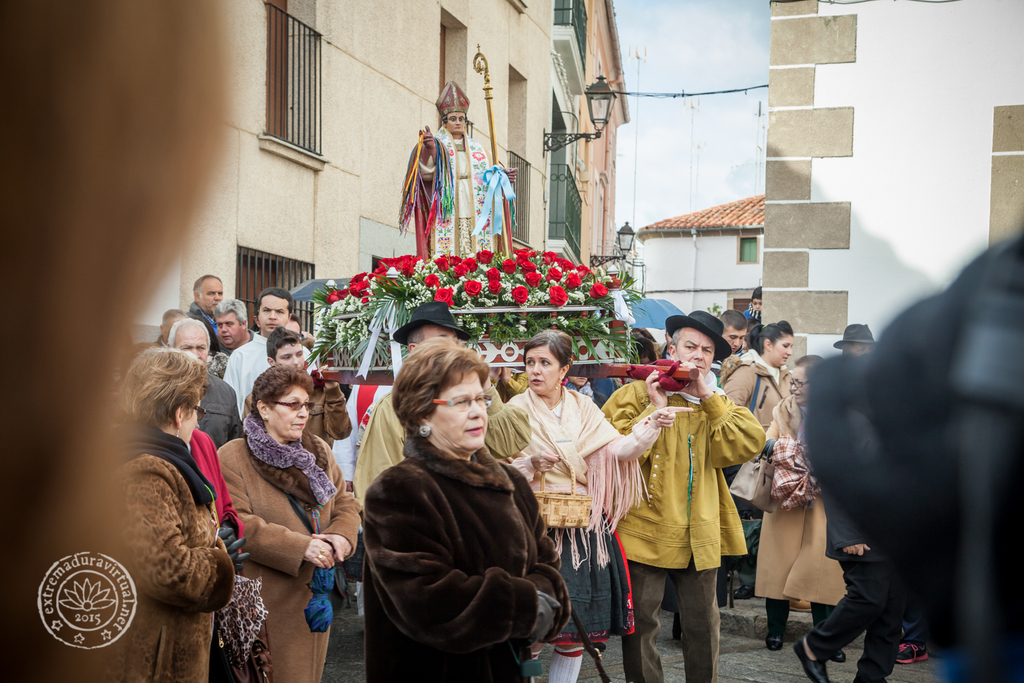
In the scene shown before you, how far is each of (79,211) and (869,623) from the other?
18.4 feet

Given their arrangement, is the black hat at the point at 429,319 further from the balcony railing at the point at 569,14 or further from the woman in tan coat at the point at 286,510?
the balcony railing at the point at 569,14

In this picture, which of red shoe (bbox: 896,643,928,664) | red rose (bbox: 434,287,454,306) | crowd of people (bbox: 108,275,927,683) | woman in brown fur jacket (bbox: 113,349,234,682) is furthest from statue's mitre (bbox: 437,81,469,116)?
red shoe (bbox: 896,643,928,664)

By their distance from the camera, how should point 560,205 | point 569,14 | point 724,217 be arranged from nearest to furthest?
1. point 569,14
2. point 560,205
3. point 724,217

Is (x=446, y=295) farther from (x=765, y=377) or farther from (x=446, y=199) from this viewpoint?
(x=765, y=377)

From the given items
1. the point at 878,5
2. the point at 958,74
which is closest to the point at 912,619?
the point at 958,74

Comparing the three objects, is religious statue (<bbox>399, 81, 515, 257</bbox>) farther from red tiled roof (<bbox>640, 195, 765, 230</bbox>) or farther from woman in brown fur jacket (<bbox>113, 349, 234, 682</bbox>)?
red tiled roof (<bbox>640, 195, 765, 230</bbox>)

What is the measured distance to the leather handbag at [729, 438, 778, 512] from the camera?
6465 millimetres

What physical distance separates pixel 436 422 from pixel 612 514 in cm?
226

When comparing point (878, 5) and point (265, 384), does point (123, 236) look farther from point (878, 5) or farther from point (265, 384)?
point (878, 5)

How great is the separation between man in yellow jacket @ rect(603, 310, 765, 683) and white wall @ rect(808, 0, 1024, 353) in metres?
3.15

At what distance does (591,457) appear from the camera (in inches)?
207

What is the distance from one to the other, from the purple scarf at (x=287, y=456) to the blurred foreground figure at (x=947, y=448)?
11.6 ft

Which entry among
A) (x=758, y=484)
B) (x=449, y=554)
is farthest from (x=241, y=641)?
(x=758, y=484)

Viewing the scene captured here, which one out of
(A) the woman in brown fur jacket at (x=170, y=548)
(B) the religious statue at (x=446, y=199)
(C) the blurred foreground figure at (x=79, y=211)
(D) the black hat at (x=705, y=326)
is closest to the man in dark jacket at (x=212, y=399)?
(B) the religious statue at (x=446, y=199)
